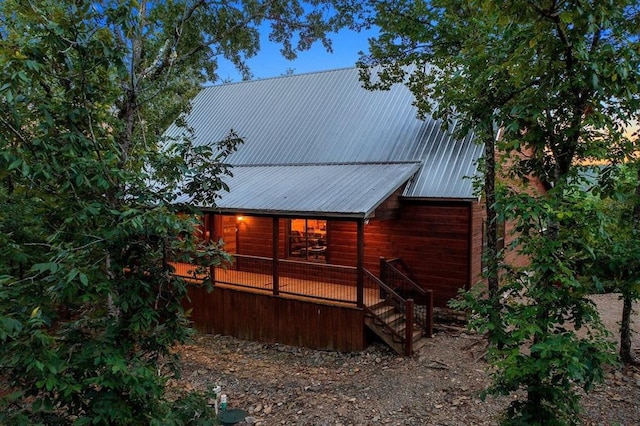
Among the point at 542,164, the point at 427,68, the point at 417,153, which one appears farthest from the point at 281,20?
the point at 542,164

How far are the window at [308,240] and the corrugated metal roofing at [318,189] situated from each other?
1.56 meters

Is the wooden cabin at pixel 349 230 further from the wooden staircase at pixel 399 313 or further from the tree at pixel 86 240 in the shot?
the tree at pixel 86 240

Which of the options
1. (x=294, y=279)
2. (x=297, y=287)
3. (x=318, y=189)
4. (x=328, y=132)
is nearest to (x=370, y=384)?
(x=297, y=287)

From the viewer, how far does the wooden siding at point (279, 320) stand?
394 inches

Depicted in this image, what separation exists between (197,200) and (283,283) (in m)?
8.07

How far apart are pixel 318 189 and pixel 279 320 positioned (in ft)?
12.0

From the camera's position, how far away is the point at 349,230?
12664 millimetres

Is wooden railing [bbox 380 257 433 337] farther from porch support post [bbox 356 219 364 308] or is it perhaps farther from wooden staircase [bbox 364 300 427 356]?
porch support post [bbox 356 219 364 308]

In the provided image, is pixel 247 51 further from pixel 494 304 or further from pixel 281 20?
pixel 494 304

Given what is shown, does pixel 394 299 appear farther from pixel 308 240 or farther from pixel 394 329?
pixel 308 240

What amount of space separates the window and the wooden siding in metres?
2.60

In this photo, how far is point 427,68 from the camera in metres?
14.8

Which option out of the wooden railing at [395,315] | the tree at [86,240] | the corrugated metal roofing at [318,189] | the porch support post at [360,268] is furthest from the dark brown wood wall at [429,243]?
the tree at [86,240]

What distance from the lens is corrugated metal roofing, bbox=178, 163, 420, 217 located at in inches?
395
